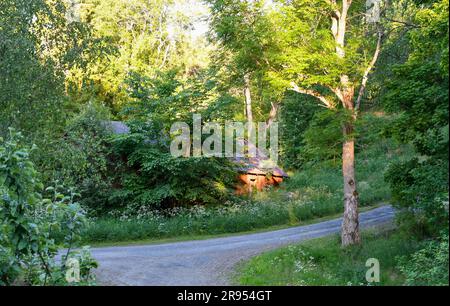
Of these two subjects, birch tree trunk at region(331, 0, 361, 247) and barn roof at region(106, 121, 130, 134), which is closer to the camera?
birch tree trunk at region(331, 0, 361, 247)

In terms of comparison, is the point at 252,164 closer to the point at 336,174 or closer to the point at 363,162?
the point at 336,174

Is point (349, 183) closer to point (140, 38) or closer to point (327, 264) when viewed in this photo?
point (327, 264)

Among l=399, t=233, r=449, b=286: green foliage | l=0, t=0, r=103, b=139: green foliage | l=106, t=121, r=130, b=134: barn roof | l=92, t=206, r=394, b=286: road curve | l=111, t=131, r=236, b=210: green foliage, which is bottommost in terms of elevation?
l=92, t=206, r=394, b=286: road curve

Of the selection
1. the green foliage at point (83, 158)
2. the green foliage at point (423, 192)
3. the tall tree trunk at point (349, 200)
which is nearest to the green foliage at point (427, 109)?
the green foliage at point (423, 192)

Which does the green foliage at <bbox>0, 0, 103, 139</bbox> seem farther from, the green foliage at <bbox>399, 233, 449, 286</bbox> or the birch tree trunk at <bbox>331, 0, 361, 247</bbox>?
the green foliage at <bbox>399, 233, 449, 286</bbox>

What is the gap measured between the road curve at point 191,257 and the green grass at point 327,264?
2.81ft

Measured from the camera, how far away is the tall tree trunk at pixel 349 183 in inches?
595

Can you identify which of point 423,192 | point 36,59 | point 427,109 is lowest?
point 423,192

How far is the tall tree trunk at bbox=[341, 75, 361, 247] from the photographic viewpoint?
1510 centimetres

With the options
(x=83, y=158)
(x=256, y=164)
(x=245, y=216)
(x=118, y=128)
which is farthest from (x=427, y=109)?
(x=256, y=164)

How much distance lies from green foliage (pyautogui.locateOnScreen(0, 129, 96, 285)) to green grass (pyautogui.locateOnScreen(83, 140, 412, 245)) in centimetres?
543

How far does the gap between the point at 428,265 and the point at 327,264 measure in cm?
336

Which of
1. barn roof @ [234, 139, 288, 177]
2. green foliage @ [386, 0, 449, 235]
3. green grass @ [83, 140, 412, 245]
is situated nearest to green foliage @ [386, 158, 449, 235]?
green foliage @ [386, 0, 449, 235]

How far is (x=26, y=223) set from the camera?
30.2ft
